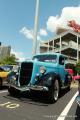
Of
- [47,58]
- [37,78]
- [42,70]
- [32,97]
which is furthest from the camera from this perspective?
[47,58]

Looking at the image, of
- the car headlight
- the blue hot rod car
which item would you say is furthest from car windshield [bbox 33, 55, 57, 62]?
the car headlight

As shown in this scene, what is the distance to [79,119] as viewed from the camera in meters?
7.87

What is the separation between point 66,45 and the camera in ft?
221

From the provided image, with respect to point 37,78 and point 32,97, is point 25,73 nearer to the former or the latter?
point 37,78

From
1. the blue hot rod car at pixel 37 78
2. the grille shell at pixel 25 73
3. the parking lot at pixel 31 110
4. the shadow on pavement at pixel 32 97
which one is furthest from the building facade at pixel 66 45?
the parking lot at pixel 31 110

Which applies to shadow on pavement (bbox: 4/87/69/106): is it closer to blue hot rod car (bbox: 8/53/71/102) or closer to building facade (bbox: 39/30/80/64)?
blue hot rod car (bbox: 8/53/71/102)

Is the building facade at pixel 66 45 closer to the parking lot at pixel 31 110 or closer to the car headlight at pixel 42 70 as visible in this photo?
the car headlight at pixel 42 70

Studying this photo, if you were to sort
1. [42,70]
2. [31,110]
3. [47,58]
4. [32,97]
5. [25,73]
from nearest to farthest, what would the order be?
[31,110]
[42,70]
[25,73]
[32,97]
[47,58]

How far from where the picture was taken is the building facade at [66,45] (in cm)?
6606

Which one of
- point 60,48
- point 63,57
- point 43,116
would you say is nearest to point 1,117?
point 43,116

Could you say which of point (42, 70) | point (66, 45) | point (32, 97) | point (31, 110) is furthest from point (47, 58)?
point (66, 45)

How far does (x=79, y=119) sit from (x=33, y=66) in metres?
3.94

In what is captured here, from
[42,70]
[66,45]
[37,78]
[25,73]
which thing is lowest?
[37,78]

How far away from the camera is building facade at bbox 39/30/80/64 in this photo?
217ft
